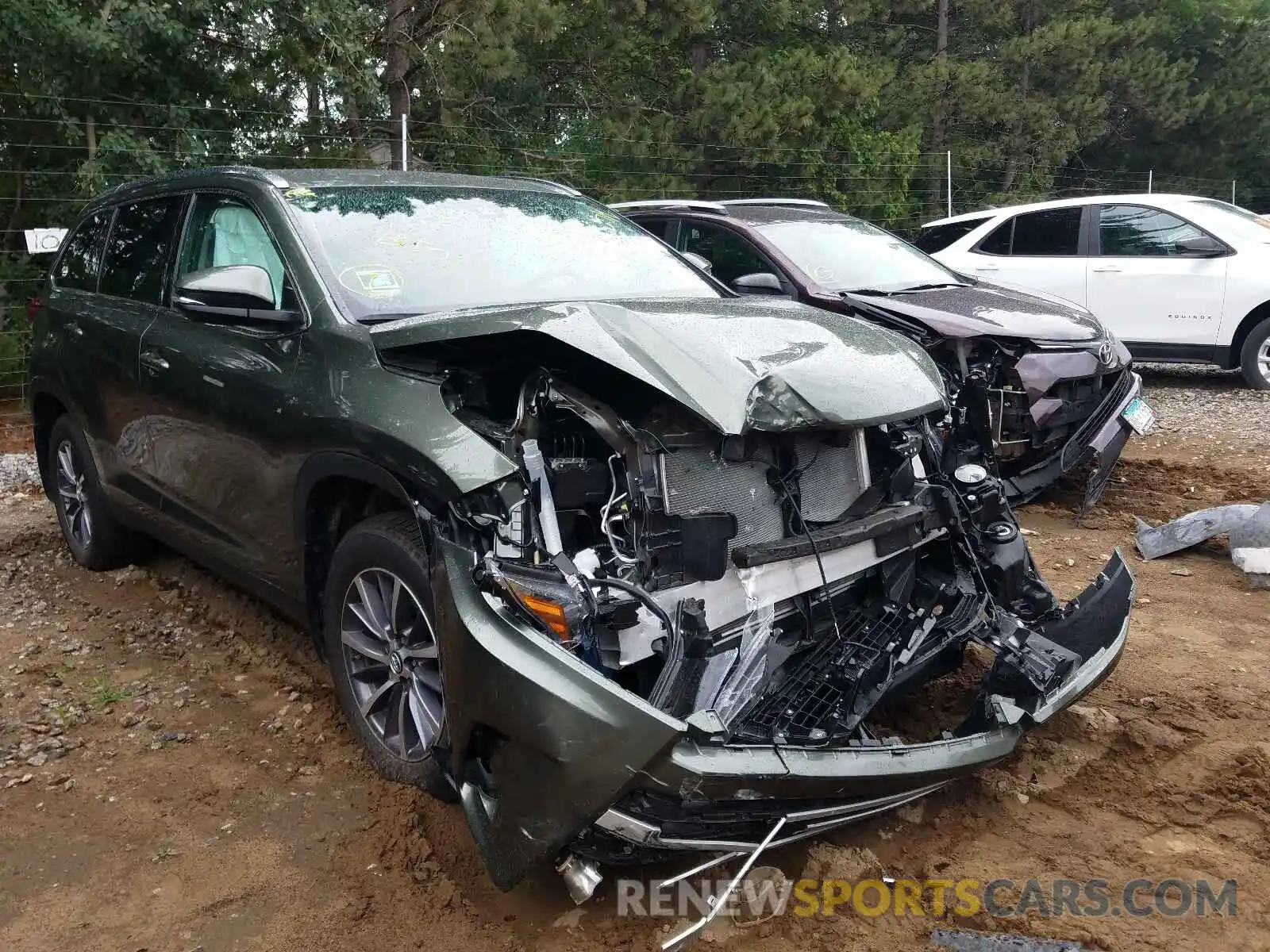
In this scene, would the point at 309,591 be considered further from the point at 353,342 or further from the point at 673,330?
the point at 673,330

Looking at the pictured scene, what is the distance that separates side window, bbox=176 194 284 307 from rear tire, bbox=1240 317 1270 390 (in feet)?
27.1

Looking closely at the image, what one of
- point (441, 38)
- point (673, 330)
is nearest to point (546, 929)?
point (673, 330)

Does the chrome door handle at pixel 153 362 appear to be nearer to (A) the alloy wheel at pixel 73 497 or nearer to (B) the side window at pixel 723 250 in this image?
(A) the alloy wheel at pixel 73 497

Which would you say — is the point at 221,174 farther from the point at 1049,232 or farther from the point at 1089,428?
the point at 1049,232

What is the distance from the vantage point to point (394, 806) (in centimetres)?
307

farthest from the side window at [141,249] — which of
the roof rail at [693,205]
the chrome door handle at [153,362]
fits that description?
the roof rail at [693,205]

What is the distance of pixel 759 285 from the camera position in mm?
5375

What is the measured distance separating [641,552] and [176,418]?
2210 mm

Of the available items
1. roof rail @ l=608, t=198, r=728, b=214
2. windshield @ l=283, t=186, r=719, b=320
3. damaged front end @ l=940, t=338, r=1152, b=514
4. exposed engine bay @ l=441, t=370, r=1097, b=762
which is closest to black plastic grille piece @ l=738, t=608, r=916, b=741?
exposed engine bay @ l=441, t=370, r=1097, b=762

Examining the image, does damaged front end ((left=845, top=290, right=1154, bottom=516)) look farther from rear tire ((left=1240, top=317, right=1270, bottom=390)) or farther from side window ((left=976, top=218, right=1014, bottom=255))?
side window ((left=976, top=218, right=1014, bottom=255))

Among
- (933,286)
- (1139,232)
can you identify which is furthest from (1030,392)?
(1139,232)

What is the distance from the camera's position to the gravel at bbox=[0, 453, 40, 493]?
7.33 metres

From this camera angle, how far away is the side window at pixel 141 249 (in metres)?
4.23

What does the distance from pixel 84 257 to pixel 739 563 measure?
3.83 meters
